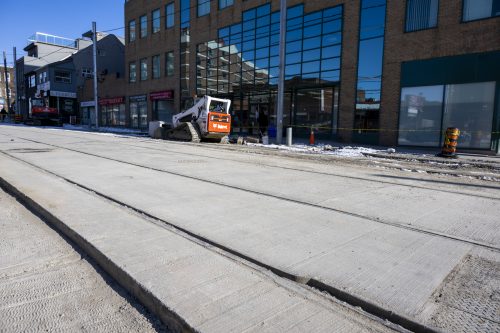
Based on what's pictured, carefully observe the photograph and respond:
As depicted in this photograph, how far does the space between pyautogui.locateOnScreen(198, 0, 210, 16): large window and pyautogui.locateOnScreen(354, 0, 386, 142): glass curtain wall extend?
15.7 meters

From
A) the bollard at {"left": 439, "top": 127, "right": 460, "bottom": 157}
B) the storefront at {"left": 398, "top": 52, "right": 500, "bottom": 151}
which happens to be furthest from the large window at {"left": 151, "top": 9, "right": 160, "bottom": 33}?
the bollard at {"left": 439, "top": 127, "right": 460, "bottom": 157}

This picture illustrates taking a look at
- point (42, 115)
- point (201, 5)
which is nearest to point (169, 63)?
point (201, 5)

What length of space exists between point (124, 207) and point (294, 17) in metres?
22.8

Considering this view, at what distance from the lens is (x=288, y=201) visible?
19.4ft

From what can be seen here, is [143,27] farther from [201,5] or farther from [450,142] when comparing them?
[450,142]

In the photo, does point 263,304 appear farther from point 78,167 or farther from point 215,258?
point 78,167

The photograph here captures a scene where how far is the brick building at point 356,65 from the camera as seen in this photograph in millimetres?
17188

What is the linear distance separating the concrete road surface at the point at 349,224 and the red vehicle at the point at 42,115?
40.2 m

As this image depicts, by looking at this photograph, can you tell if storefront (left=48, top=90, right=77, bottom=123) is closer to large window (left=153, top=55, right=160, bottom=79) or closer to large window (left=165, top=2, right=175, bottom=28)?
large window (left=153, top=55, right=160, bottom=79)

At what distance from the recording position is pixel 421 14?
18.5 m

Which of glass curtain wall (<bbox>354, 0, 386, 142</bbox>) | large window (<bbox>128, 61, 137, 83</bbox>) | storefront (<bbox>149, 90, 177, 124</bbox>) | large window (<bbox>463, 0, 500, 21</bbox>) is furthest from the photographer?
large window (<bbox>128, 61, 137, 83</bbox>)

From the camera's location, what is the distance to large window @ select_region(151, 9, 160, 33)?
3703 centimetres

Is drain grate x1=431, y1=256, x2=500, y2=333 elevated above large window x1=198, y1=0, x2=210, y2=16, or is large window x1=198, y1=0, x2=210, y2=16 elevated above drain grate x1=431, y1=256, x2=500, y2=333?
large window x1=198, y1=0, x2=210, y2=16

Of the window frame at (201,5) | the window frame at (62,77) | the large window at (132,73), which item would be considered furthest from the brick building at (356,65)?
the window frame at (62,77)
